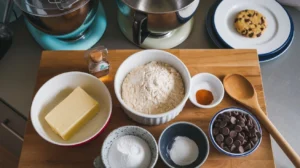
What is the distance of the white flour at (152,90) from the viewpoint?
744mm

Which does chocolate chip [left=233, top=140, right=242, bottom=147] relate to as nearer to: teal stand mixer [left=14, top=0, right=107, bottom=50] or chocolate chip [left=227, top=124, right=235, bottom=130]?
chocolate chip [left=227, top=124, right=235, bottom=130]

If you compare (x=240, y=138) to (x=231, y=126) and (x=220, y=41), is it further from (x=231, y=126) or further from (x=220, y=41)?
(x=220, y=41)

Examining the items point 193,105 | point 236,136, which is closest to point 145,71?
point 193,105

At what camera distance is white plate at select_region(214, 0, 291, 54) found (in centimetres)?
92

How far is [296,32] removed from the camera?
0.98 metres

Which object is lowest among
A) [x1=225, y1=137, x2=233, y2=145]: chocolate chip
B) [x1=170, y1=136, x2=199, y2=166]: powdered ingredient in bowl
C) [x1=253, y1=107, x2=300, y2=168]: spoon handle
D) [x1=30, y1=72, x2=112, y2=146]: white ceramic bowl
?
[x1=253, y1=107, x2=300, y2=168]: spoon handle

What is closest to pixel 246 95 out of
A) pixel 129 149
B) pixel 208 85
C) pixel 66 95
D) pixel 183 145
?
pixel 208 85

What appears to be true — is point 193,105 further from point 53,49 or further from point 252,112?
point 53,49

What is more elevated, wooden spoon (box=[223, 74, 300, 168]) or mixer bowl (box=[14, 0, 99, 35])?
mixer bowl (box=[14, 0, 99, 35])

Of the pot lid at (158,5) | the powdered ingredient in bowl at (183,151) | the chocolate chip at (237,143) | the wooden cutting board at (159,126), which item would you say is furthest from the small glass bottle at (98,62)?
the chocolate chip at (237,143)

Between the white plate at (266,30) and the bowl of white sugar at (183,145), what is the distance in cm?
29

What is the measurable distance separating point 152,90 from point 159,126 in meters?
0.09

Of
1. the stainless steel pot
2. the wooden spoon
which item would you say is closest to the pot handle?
the stainless steel pot

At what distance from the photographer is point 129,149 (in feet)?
2.31
